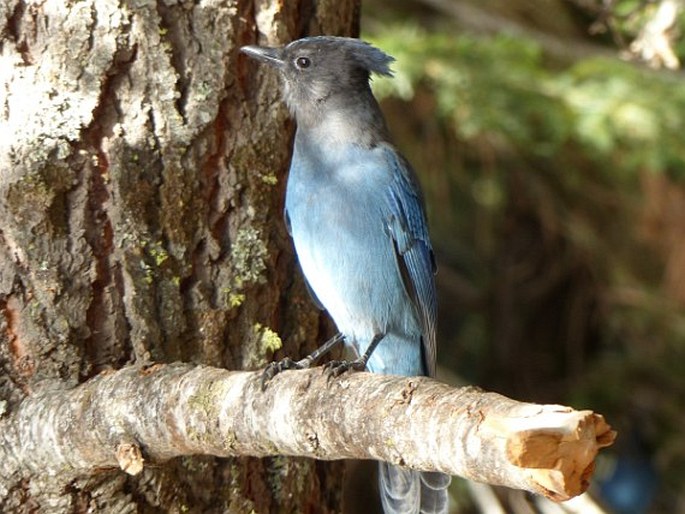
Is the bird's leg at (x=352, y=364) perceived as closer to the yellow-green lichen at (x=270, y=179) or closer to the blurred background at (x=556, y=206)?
the yellow-green lichen at (x=270, y=179)

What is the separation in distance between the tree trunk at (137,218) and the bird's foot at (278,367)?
0.32 ft

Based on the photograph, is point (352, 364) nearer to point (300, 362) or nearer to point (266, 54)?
point (300, 362)

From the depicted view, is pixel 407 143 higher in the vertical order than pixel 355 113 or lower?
lower

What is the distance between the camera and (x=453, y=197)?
6688 mm

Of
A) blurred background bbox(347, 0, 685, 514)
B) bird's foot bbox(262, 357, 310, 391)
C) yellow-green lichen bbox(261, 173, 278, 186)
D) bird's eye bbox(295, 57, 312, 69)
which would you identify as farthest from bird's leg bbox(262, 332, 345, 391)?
blurred background bbox(347, 0, 685, 514)

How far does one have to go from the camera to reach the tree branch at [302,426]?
2.04m

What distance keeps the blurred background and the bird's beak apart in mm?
1473

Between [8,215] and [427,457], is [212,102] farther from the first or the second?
[427,457]

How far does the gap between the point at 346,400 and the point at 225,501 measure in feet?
2.44

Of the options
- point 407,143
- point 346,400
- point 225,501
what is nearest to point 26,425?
point 225,501

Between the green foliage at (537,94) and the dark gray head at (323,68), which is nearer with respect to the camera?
the dark gray head at (323,68)

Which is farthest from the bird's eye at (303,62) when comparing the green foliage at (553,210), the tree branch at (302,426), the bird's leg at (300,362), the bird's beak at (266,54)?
the green foliage at (553,210)

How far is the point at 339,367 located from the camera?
2.92m

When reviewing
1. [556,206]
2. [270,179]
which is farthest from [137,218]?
[556,206]
